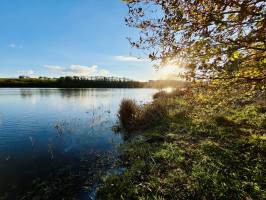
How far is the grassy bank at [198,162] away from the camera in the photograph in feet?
19.9

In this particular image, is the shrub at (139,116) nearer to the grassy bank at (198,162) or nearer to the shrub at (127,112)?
the shrub at (127,112)

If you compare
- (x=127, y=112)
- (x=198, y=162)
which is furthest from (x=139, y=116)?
(x=198, y=162)

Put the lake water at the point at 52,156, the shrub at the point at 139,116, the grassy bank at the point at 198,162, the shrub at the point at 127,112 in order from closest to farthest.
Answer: the grassy bank at the point at 198,162, the lake water at the point at 52,156, the shrub at the point at 139,116, the shrub at the point at 127,112

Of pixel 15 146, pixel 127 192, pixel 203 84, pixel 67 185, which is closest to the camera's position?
pixel 203 84

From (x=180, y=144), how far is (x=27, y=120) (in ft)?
53.7

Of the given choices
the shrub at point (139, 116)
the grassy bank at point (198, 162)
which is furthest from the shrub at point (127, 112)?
the grassy bank at point (198, 162)

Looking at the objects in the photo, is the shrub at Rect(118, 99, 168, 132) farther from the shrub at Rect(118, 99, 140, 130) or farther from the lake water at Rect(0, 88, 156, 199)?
the lake water at Rect(0, 88, 156, 199)

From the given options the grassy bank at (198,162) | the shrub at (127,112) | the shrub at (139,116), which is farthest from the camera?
the shrub at (127,112)

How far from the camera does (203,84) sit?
5672 millimetres

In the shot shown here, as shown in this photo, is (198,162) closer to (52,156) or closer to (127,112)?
(52,156)

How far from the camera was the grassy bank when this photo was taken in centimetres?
607

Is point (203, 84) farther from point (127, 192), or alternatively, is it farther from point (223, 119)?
point (223, 119)

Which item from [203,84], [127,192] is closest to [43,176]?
[127,192]

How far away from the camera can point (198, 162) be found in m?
7.86
